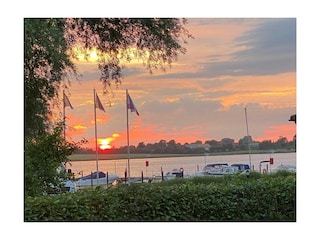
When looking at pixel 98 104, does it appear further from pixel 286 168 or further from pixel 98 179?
pixel 286 168

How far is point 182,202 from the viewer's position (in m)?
5.28

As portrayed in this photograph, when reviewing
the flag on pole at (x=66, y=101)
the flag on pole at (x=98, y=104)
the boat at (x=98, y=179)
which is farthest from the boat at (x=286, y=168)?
the flag on pole at (x=66, y=101)

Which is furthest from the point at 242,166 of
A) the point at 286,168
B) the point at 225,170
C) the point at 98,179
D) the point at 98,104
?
the point at 98,104

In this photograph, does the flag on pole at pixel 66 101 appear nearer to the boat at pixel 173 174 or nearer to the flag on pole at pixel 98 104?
the flag on pole at pixel 98 104

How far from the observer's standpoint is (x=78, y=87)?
5402mm

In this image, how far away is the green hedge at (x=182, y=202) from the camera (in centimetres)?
506

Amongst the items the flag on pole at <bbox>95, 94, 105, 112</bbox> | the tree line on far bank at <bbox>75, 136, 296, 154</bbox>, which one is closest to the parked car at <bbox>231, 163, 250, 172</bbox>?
the tree line on far bank at <bbox>75, 136, 296, 154</bbox>

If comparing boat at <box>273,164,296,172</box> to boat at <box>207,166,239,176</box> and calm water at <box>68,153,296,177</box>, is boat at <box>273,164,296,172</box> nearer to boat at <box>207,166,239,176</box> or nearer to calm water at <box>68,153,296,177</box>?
calm water at <box>68,153,296,177</box>

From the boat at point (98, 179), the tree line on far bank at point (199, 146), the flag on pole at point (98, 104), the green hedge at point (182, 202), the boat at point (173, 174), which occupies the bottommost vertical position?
the green hedge at point (182, 202)

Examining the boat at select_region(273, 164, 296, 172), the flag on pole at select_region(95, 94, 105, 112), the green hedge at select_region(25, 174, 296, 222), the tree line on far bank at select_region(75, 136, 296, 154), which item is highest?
the flag on pole at select_region(95, 94, 105, 112)

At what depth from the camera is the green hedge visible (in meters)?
5.06
